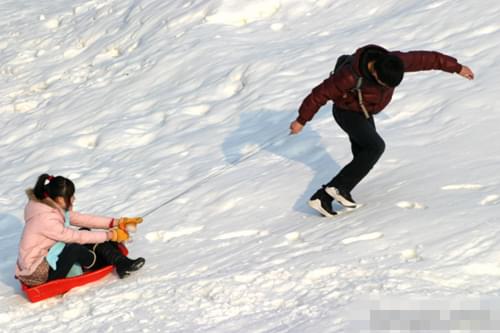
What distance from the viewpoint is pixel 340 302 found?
14.5 feet

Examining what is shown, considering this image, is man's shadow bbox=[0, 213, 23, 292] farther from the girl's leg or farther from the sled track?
the sled track

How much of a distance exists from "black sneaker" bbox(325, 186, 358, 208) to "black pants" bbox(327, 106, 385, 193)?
0.03 metres

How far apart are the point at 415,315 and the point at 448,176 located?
7.03 feet

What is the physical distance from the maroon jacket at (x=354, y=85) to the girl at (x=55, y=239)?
162 centimetres

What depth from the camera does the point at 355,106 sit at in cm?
579

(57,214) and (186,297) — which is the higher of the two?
(57,214)

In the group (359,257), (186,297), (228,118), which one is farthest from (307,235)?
(228,118)

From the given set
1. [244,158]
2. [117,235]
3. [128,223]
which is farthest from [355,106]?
[244,158]

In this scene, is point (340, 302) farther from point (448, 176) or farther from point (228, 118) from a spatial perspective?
point (228, 118)

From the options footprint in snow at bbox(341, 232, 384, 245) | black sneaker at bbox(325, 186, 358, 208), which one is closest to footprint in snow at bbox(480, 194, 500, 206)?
footprint in snow at bbox(341, 232, 384, 245)

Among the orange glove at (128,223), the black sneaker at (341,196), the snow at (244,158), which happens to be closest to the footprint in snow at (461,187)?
the snow at (244,158)

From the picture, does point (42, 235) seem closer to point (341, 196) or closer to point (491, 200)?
point (341, 196)

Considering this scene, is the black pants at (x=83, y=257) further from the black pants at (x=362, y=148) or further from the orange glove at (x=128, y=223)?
the black pants at (x=362, y=148)

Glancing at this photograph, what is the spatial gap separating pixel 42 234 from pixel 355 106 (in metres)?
2.52
